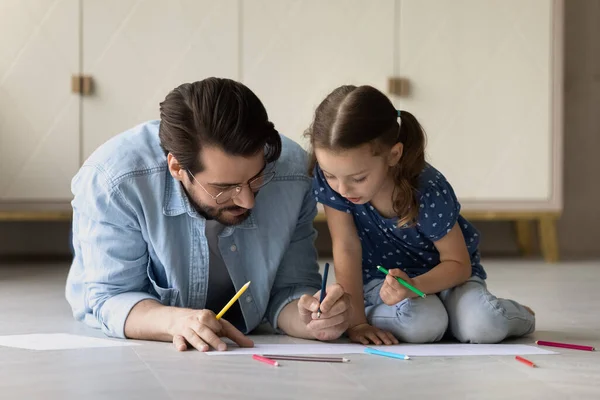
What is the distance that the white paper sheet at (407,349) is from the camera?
1845mm

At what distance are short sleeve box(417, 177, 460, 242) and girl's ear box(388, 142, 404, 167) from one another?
9 cm

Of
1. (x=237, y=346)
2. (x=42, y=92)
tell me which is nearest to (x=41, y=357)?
(x=237, y=346)

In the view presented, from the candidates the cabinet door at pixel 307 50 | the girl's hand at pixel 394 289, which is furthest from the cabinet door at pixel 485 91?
the girl's hand at pixel 394 289

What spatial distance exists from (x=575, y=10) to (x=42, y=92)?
8.12ft

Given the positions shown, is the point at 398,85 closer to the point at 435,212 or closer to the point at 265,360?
the point at 435,212

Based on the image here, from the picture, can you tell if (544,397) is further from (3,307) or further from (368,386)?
(3,307)

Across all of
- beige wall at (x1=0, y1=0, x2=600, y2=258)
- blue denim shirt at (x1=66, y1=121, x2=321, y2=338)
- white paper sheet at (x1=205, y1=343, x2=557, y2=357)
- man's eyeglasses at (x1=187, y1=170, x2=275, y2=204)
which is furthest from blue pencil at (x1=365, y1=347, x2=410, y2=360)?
beige wall at (x1=0, y1=0, x2=600, y2=258)

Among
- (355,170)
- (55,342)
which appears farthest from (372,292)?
(55,342)

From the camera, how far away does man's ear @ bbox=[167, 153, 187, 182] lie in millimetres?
1875

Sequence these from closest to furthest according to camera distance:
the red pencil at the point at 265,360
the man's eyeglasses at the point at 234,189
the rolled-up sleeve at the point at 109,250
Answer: the red pencil at the point at 265,360, the man's eyeglasses at the point at 234,189, the rolled-up sleeve at the point at 109,250

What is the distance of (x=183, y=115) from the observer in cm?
181

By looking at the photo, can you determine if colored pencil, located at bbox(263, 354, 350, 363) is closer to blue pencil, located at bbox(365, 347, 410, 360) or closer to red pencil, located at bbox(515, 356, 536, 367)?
blue pencil, located at bbox(365, 347, 410, 360)

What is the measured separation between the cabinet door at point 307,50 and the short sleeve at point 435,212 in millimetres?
1804

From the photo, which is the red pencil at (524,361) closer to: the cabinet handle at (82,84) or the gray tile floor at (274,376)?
the gray tile floor at (274,376)
